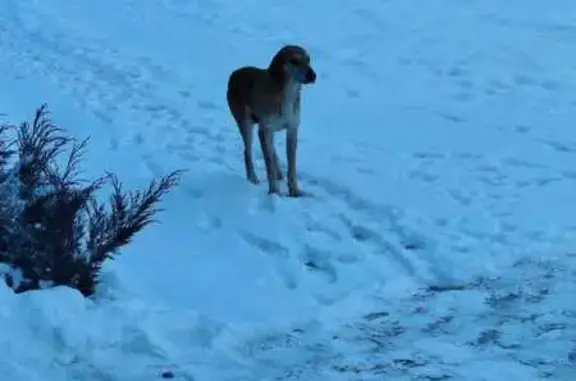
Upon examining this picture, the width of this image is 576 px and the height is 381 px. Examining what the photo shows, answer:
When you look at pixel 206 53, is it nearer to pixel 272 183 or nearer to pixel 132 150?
pixel 132 150

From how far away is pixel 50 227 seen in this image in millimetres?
6301

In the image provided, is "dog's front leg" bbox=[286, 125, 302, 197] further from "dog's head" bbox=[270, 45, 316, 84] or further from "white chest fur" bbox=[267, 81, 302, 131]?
"dog's head" bbox=[270, 45, 316, 84]

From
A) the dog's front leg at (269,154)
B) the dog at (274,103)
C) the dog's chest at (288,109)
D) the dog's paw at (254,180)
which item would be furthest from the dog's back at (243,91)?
the dog's paw at (254,180)

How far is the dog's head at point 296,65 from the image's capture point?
8688 mm

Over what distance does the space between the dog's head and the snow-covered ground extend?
0.98 m

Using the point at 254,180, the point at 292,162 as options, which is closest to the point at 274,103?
the point at 292,162

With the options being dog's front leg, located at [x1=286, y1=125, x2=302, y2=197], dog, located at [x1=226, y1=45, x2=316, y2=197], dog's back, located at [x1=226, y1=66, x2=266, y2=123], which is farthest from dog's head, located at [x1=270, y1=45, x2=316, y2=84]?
dog's front leg, located at [x1=286, y1=125, x2=302, y2=197]

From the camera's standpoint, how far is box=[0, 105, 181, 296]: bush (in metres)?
6.31

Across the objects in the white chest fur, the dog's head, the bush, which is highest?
the dog's head

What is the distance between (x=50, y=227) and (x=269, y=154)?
2.94 meters

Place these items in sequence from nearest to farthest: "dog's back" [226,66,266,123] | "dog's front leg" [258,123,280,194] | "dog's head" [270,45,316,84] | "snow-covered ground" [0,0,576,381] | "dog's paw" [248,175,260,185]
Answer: "snow-covered ground" [0,0,576,381], "dog's head" [270,45,316,84], "dog's front leg" [258,123,280,194], "dog's back" [226,66,266,123], "dog's paw" [248,175,260,185]

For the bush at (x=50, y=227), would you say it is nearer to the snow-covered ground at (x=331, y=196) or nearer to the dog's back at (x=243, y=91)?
the snow-covered ground at (x=331, y=196)

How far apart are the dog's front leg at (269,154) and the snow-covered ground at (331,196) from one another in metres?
0.11

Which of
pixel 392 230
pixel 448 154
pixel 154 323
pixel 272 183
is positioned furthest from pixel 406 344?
pixel 448 154
